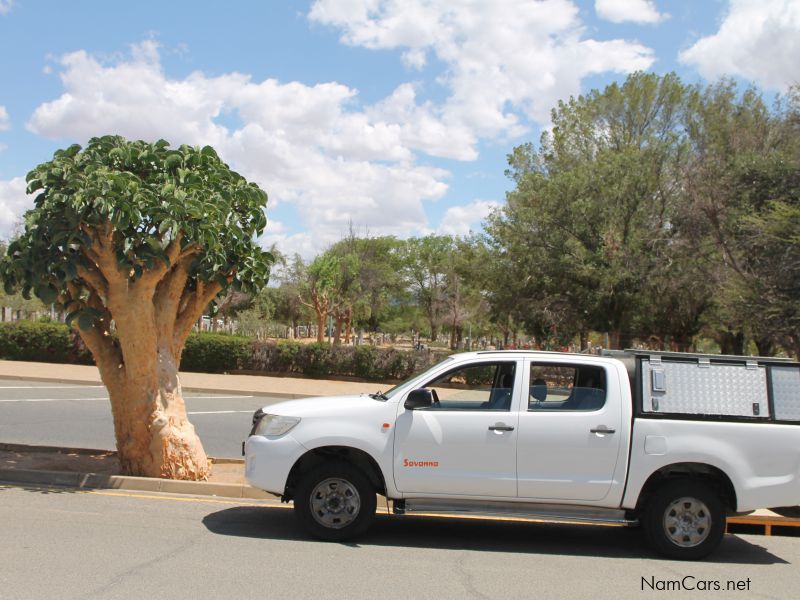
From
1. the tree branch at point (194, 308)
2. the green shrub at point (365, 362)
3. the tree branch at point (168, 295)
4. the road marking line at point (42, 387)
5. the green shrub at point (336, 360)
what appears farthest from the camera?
the green shrub at point (365, 362)

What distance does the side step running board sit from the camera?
21.6 ft

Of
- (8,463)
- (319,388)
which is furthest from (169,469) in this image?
(319,388)

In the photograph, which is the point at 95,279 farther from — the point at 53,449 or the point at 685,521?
the point at 685,521

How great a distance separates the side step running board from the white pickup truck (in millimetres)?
12

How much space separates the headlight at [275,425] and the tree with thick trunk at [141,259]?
230cm

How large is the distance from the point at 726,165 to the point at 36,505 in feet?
78.1

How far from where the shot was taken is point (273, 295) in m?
61.4

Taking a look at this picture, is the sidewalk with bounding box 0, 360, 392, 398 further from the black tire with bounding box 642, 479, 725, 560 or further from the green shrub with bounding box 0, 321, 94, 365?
the black tire with bounding box 642, 479, 725, 560

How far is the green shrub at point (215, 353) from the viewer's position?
2673 cm

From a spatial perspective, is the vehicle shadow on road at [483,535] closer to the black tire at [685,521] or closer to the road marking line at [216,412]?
the black tire at [685,521]

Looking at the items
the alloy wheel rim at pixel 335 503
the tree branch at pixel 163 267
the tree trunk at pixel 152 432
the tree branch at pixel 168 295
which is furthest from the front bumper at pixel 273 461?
the tree branch at pixel 168 295

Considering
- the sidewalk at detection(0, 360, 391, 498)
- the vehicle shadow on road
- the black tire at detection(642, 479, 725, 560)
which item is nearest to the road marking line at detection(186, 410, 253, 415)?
the sidewalk at detection(0, 360, 391, 498)

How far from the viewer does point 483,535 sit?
296 inches

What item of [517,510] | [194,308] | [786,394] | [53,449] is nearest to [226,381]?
[53,449]
